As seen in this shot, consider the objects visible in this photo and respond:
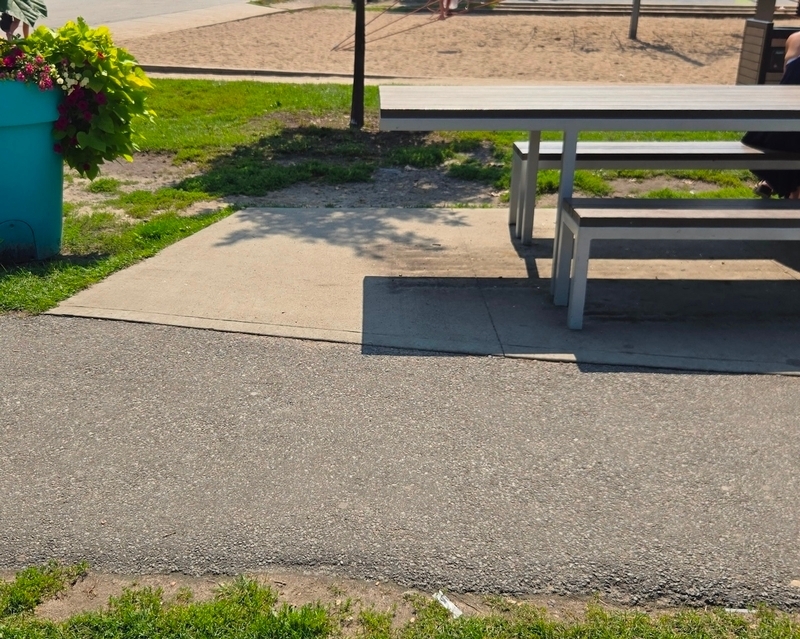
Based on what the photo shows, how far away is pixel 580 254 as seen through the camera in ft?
15.6

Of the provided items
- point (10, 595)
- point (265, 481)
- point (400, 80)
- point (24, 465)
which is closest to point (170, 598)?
point (10, 595)

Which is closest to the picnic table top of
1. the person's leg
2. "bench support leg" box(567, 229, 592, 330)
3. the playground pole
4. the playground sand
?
"bench support leg" box(567, 229, 592, 330)

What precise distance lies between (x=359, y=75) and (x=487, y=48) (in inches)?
295

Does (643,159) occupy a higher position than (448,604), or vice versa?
(643,159)

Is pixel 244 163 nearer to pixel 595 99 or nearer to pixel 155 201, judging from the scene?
pixel 155 201

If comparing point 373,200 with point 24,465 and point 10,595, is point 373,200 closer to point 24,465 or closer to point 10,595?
point 24,465

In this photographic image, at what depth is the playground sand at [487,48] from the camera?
1416 centimetres

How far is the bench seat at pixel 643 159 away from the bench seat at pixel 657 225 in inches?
50.2

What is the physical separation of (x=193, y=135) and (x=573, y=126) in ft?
17.4

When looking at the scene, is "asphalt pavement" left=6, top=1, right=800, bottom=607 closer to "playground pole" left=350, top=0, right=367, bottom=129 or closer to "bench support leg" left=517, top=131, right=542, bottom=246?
"bench support leg" left=517, top=131, right=542, bottom=246

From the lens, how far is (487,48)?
16.5 m

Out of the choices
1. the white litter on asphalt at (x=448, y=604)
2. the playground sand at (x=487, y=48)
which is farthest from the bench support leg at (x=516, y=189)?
the playground sand at (x=487, y=48)

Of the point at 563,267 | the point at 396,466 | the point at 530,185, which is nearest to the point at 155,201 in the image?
the point at 530,185

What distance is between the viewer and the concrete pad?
15.5 ft
